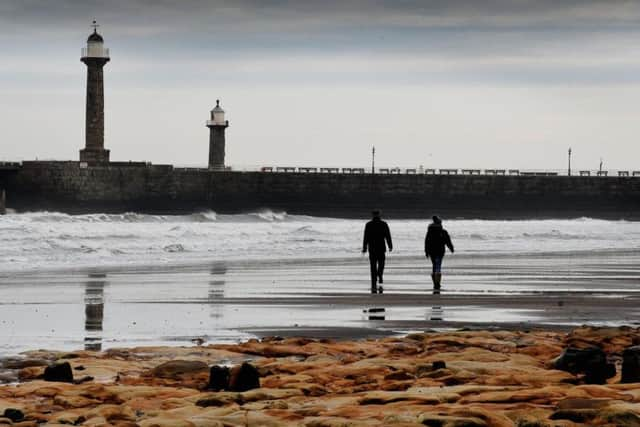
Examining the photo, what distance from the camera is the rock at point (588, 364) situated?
8.64 m

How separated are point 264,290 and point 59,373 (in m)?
9.13

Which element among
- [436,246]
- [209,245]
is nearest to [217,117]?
[209,245]

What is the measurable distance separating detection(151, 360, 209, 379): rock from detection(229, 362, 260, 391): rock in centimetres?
83

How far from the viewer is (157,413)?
7.55 m

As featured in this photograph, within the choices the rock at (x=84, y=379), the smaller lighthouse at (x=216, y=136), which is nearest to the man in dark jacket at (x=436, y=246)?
the rock at (x=84, y=379)

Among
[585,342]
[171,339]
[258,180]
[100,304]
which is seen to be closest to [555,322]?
[585,342]

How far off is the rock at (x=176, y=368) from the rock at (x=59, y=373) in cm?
65

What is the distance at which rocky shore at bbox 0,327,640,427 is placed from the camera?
23.6ft

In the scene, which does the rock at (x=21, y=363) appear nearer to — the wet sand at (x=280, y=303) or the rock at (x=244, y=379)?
the wet sand at (x=280, y=303)

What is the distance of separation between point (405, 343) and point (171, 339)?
217 centimetres

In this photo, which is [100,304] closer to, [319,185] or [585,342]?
[585,342]

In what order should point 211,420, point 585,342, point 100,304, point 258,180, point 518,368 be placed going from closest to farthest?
point 211,420 → point 518,368 → point 585,342 → point 100,304 → point 258,180

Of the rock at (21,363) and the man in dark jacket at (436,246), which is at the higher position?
the man in dark jacket at (436,246)

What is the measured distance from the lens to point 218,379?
854 centimetres
